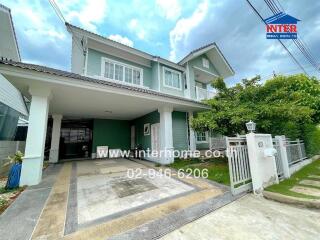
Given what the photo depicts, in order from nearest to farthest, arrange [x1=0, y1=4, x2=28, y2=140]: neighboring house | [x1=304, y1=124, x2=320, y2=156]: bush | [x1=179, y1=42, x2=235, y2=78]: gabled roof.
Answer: [x1=0, y1=4, x2=28, y2=140]: neighboring house
[x1=304, y1=124, x2=320, y2=156]: bush
[x1=179, y1=42, x2=235, y2=78]: gabled roof

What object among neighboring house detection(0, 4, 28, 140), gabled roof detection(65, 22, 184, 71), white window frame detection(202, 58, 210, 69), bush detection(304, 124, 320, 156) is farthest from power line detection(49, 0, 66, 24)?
bush detection(304, 124, 320, 156)

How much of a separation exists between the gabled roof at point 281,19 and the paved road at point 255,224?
225 inches

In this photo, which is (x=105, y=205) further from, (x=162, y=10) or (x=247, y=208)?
(x=162, y=10)

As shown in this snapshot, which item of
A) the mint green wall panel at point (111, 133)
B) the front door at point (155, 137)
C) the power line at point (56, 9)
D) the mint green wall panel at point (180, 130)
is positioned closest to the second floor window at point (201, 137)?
the mint green wall panel at point (180, 130)

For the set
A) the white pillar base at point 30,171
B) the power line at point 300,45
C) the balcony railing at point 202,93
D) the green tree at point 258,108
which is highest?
the power line at point 300,45

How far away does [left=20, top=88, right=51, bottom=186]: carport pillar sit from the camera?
4316 millimetres

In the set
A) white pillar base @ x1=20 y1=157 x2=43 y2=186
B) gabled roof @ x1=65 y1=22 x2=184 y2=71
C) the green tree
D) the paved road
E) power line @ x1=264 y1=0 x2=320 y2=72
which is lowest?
the paved road

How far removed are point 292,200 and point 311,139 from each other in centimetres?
739

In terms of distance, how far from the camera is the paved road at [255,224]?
2.08 m

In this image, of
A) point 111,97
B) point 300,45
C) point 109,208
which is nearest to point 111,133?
point 111,97

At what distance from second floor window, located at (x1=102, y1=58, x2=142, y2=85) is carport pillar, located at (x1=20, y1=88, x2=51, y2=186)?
13.6 ft

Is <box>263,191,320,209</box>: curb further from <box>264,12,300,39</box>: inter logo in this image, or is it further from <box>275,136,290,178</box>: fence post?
<box>264,12,300,39</box>: inter logo

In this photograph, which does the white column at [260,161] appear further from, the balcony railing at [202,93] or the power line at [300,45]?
the balcony railing at [202,93]

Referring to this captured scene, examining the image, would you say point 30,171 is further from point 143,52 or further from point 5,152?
point 143,52
